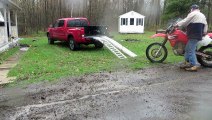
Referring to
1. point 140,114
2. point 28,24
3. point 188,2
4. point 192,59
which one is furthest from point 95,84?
point 28,24

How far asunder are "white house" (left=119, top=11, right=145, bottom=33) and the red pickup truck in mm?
15840

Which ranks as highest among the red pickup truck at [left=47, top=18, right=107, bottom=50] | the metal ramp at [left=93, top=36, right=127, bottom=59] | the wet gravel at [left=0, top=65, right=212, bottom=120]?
the red pickup truck at [left=47, top=18, right=107, bottom=50]

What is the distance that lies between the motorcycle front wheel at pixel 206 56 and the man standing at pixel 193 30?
589 millimetres

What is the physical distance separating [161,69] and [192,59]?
0.94 metres

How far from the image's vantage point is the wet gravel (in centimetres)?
423

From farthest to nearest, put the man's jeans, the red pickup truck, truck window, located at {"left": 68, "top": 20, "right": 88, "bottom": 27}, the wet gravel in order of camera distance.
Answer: truck window, located at {"left": 68, "top": 20, "right": 88, "bottom": 27} < the red pickup truck < the man's jeans < the wet gravel

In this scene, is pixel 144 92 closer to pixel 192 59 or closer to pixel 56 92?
pixel 56 92

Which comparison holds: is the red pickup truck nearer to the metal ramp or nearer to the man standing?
the metal ramp

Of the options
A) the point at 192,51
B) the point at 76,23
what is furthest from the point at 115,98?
the point at 76,23

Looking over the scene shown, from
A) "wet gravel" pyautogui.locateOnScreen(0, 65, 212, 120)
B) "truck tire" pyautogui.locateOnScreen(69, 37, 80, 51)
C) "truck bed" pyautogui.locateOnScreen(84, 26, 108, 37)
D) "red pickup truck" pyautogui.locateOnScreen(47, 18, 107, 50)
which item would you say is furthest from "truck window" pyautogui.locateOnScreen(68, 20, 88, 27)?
"wet gravel" pyautogui.locateOnScreen(0, 65, 212, 120)

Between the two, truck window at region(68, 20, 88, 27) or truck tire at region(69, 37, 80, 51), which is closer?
truck tire at region(69, 37, 80, 51)

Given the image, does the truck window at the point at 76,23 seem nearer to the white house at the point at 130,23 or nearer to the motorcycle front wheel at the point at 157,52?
Answer: the motorcycle front wheel at the point at 157,52

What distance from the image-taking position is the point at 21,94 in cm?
555

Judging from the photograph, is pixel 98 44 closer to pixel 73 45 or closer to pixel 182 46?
pixel 73 45
